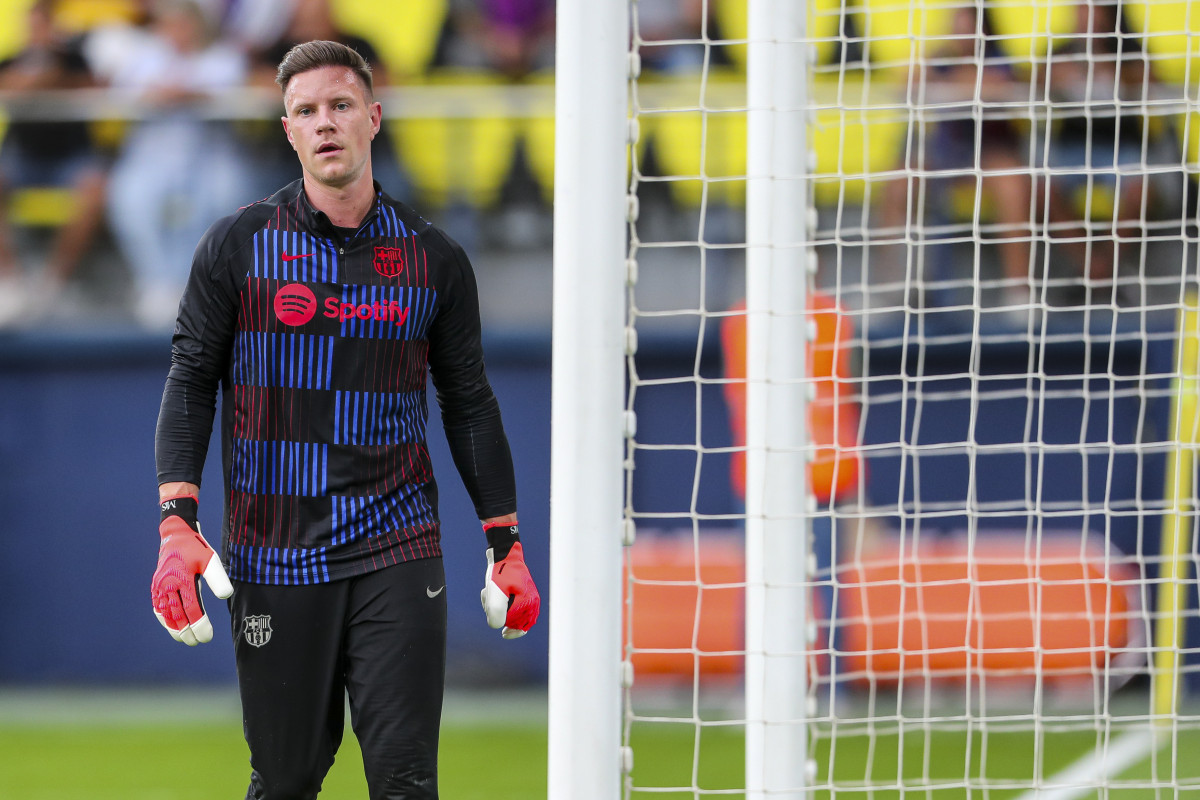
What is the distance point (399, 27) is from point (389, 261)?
605 centimetres

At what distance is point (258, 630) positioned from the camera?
3.39 metres

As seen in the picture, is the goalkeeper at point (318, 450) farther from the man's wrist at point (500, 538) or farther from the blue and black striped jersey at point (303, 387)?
the man's wrist at point (500, 538)

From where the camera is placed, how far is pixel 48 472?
8219 mm

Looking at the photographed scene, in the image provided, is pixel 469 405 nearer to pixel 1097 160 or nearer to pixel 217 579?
pixel 217 579

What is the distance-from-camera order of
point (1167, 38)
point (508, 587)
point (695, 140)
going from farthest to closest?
point (695, 140) → point (1167, 38) → point (508, 587)

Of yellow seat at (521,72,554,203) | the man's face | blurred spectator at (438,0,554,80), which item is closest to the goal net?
yellow seat at (521,72,554,203)

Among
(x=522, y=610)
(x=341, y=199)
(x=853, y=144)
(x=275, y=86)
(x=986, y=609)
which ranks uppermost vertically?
(x=275, y=86)

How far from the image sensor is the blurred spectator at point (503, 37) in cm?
888

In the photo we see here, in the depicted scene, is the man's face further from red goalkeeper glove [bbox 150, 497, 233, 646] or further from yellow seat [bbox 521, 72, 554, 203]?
yellow seat [bbox 521, 72, 554, 203]

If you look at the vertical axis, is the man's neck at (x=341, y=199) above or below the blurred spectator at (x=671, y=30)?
below

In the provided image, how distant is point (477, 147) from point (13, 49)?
3054mm

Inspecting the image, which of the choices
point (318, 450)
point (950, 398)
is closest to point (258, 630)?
point (318, 450)

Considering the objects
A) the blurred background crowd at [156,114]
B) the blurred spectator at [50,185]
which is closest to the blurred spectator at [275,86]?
the blurred background crowd at [156,114]

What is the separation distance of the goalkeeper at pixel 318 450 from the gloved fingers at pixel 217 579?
0.17m
